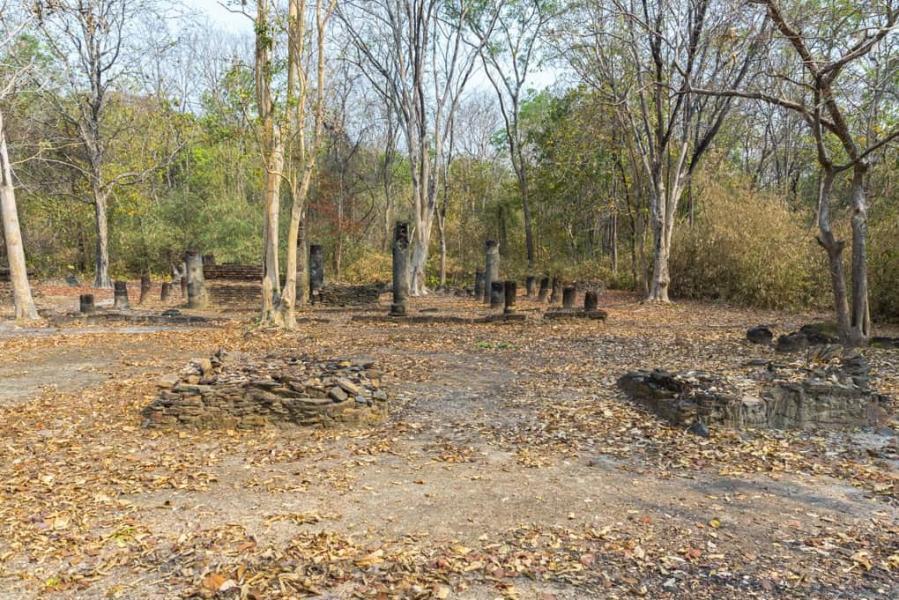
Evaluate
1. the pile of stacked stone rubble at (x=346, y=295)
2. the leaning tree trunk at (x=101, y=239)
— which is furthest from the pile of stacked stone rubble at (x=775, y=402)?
the leaning tree trunk at (x=101, y=239)

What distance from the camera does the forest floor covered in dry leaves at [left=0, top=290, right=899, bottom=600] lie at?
10.9 ft

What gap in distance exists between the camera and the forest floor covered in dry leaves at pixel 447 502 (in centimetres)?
332

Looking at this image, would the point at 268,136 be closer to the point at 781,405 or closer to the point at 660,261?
the point at 781,405

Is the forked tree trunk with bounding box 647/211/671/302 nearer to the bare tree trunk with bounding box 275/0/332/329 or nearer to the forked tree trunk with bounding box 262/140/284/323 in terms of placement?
the bare tree trunk with bounding box 275/0/332/329

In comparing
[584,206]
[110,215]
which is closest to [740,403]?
[584,206]

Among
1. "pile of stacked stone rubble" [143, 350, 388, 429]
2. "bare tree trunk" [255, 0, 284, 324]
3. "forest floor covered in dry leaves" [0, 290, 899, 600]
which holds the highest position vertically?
"bare tree trunk" [255, 0, 284, 324]

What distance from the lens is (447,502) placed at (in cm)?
440

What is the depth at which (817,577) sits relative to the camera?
10.9ft

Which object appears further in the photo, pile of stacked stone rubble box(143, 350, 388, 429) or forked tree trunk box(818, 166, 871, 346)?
forked tree trunk box(818, 166, 871, 346)

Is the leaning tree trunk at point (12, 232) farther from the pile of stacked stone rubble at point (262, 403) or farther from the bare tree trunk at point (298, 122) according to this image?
the pile of stacked stone rubble at point (262, 403)

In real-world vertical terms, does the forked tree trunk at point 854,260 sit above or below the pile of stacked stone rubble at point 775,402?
above

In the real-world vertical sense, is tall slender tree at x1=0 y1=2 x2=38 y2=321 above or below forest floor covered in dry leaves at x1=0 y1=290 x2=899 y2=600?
above

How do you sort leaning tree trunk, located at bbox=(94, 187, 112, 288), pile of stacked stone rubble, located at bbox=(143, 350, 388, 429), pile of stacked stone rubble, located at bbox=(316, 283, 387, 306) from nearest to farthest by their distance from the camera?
pile of stacked stone rubble, located at bbox=(143, 350, 388, 429), pile of stacked stone rubble, located at bbox=(316, 283, 387, 306), leaning tree trunk, located at bbox=(94, 187, 112, 288)

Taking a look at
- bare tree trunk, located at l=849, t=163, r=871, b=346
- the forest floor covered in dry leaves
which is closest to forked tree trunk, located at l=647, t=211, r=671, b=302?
bare tree trunk, located at l=849, t=163, r=871, b=346
